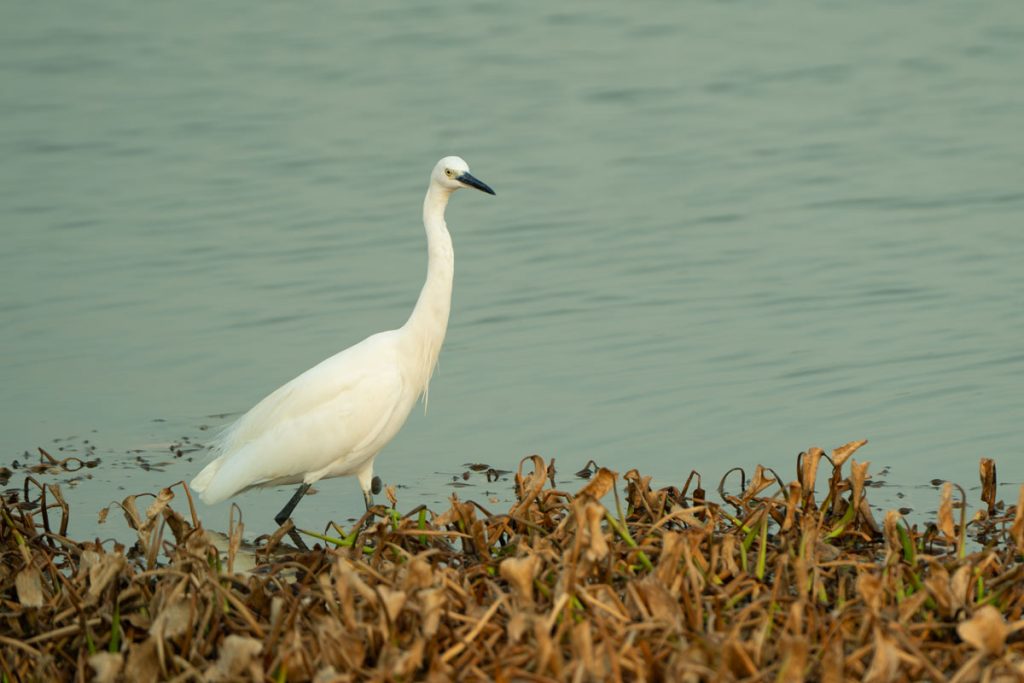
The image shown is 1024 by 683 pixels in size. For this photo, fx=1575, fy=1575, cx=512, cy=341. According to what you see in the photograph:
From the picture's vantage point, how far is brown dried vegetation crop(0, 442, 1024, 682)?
3875 millimetres

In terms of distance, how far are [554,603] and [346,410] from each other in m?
2.69

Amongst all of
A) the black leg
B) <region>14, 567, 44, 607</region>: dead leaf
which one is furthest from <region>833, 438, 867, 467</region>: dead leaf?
<region>14, 567, 44, 607</region>: dead leaf

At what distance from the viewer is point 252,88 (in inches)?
627

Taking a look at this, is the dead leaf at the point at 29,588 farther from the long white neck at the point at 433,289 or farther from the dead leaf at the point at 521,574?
the long white neck at the point at 433,289

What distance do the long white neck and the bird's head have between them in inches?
1.4

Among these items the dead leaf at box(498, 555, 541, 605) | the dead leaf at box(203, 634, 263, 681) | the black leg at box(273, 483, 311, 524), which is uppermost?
the dead leaf at box(498, 555, 541, 605)

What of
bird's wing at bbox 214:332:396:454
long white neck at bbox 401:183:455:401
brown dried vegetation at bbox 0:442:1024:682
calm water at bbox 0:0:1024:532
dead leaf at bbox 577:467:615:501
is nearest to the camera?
brown dried vegetation at bbox 0:442:1024:682

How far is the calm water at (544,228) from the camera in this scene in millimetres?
7992

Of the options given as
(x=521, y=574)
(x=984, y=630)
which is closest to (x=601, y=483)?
(x=521, y=574)

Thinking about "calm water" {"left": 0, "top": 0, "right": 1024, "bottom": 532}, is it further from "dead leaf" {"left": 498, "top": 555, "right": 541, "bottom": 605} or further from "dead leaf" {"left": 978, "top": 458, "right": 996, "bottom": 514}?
"dead leaf" {"left": 498, "top": 555, "right": 541, "bottom": 605}

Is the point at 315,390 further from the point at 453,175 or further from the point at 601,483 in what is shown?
the point at 601,483

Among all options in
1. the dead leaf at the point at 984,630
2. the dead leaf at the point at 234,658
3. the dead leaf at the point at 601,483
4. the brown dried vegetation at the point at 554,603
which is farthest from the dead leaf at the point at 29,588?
the dead leaf at the point at 984,630

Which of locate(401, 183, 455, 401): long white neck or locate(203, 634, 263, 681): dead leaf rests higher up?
locate(401, 183, 455, 401): long white neck

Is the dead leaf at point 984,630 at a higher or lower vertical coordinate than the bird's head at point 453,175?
lower
